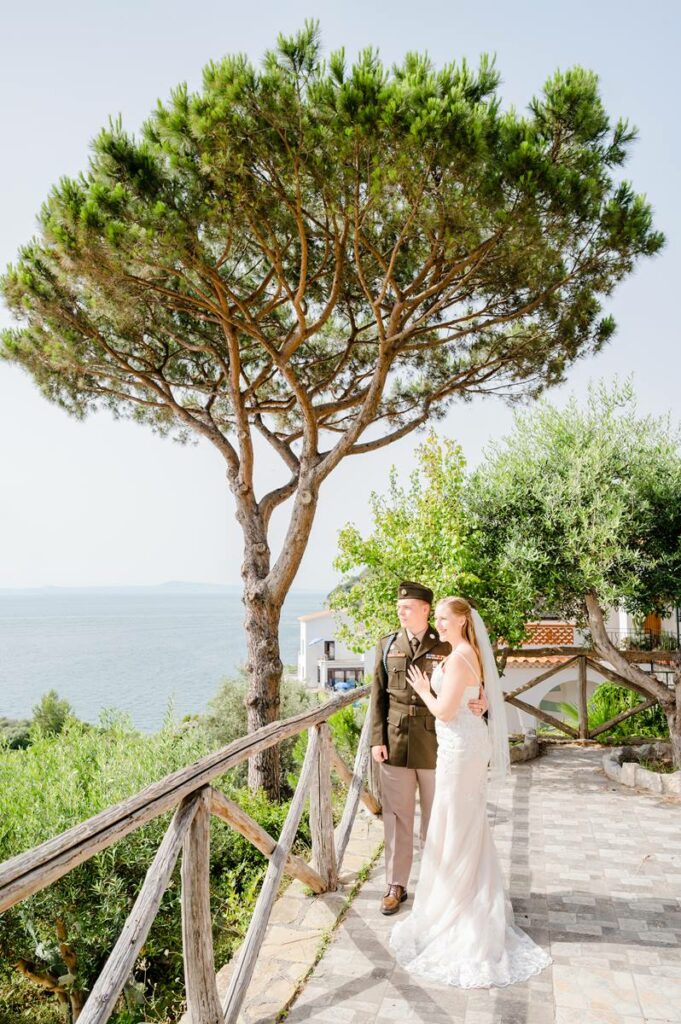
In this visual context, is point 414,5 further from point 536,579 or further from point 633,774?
point 633,774

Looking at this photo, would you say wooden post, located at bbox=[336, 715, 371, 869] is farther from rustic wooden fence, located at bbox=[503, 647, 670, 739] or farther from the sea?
the sea

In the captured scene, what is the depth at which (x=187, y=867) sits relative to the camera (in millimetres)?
2645

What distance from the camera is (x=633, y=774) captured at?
6801mm

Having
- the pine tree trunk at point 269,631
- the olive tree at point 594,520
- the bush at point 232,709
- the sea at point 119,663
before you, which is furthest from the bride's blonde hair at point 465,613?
the sea at point 119,663

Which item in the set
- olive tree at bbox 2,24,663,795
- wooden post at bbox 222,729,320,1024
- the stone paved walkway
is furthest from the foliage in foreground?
wooden post at bbox 222,729,320,1024

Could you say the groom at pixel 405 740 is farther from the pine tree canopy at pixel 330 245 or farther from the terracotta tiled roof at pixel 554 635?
the terracotta tiled roof at pixel 554 635

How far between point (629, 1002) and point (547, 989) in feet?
1.06

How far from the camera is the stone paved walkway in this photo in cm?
290

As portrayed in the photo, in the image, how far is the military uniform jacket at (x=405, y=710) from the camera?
3.98 meters

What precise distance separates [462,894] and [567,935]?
2.25ft

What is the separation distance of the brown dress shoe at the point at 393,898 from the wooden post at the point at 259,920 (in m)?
0.71

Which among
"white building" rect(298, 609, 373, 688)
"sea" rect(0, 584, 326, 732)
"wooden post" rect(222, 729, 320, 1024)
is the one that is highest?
"wooden post" rect(222, 729, 320, 1024)

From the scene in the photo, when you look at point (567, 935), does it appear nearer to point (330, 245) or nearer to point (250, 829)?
point (250, 829)

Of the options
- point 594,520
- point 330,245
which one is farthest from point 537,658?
point 330,245
